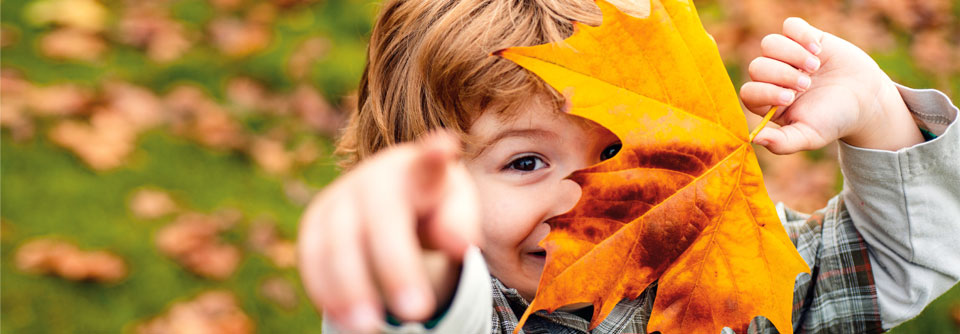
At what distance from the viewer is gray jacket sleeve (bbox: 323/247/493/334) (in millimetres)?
668

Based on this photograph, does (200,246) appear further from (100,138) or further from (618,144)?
(618,144)

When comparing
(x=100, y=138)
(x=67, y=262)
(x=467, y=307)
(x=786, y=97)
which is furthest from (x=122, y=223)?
(x=786, y=97)

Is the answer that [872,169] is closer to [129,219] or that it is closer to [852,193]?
[852,193]

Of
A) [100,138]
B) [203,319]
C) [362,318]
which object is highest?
[362,318]

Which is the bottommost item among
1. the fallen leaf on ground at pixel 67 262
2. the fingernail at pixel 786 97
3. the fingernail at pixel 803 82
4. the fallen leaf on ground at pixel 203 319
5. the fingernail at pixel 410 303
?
the fallen leaf on ground at pixel 203 319

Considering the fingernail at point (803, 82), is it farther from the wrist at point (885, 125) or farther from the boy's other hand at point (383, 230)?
the boy's other hand at point (383, 230)

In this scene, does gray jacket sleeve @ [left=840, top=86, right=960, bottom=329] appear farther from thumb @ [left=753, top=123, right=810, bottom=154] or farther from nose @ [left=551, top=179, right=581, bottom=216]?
nose @ [left=551, top=179, right=581, bottom=216]

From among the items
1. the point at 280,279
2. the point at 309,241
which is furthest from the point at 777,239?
the point at 280,279

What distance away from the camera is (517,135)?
3.37 feet

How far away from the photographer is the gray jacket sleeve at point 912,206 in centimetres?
107

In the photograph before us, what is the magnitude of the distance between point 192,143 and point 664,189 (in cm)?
188

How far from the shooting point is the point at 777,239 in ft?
2.83

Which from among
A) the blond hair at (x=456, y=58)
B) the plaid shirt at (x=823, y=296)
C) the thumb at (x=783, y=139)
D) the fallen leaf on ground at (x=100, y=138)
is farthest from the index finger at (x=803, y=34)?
the fallen leaf on ground at (x=100, y=138)

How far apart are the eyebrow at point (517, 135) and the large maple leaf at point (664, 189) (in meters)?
0.18
